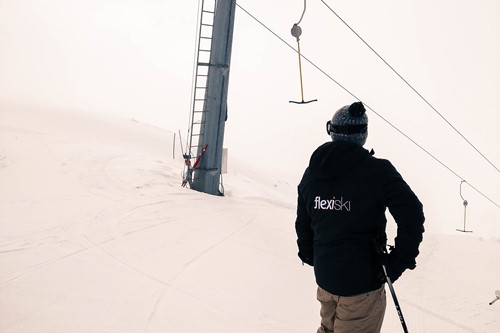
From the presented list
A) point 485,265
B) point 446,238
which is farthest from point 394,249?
point 446,238

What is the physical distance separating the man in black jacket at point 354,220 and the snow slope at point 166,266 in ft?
5.06

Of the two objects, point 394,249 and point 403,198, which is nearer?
point 403,198

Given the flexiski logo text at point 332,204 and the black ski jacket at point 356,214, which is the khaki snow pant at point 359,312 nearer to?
the black ski jacket at point 356,214

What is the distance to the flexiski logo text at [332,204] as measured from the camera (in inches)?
84.7

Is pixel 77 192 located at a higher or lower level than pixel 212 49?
lower

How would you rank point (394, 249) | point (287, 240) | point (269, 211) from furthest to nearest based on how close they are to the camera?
point (269, 211) → point (287, 240) → point (394, 249)

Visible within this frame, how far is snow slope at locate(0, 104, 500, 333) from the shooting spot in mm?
3638

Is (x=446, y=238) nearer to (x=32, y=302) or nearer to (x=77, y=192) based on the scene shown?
(x=32, y=302)

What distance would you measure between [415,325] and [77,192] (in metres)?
6.49

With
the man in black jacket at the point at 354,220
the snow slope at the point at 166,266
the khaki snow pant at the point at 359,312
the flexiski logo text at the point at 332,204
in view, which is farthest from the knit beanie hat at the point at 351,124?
the snow slope at the point at 166,266

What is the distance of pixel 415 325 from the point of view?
12.7 feet

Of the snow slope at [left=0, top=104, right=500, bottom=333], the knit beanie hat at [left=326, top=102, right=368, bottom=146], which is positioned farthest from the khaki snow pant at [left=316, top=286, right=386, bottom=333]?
the snow slope at [left=0, top=104, right=500, bottom=333]

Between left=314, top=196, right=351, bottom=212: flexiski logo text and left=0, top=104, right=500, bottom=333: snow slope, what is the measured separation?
1880 millimetres

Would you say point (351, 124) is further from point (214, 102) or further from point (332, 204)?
point (214, 102)
